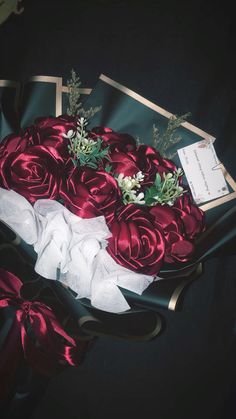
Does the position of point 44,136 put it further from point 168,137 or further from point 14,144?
point 168,137

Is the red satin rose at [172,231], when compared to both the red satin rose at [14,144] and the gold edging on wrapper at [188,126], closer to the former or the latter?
the gold edging on wrapper at [188,126]

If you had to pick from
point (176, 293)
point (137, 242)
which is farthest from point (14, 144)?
point (176, 293)

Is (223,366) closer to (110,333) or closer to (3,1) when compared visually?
(110,333)

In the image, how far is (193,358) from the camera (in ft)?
2.39

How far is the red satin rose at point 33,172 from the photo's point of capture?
58 centimetres

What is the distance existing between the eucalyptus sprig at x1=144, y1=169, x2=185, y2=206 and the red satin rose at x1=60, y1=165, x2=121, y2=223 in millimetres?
81

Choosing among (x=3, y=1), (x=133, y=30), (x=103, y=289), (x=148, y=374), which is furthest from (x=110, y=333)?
(x=3, y=1)

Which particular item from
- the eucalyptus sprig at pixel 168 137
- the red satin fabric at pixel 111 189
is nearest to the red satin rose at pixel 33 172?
the red satin fabric at pixel 111 189

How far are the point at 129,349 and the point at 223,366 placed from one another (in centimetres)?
20

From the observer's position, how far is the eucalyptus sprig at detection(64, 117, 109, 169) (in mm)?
625

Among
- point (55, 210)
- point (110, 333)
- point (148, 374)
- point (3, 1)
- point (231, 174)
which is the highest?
point (3, 1)

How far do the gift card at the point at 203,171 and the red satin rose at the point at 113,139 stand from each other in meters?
0.12

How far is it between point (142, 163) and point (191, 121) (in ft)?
0.57

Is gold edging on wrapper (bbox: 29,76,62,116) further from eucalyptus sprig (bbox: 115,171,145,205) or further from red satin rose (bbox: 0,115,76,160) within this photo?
eucalyptus sprig (bbox: 115,171,145,205)
